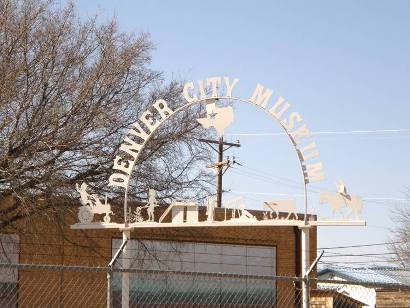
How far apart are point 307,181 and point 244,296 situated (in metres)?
12.4

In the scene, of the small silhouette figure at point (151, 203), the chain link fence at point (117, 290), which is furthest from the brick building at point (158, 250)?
the small silhouette figure at point (151, 203)

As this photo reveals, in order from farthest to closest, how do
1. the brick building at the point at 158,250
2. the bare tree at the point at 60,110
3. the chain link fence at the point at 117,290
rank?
the brick building at the point at 158,250 < the chain link fence at the point at 117,290 < the bare tree at the point at 60,110

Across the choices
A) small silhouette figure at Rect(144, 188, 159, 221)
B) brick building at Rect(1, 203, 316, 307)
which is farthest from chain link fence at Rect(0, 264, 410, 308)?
small silhouette figure at Rect(144, 188, 159, 221)

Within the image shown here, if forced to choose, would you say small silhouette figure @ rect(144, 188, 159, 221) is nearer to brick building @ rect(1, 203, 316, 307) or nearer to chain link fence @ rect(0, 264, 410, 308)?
brick building @ rect(1, 203, 316, 307)

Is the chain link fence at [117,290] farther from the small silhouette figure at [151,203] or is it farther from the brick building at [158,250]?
the small silhouette figure at [151,203]

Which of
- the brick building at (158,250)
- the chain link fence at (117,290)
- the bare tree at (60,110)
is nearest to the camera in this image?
the bare tree at (60,110)

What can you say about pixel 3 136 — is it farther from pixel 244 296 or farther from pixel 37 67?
pixel 244 296

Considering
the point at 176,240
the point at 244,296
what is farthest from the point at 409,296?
the point at 176,240

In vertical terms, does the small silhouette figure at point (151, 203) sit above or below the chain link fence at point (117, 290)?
above

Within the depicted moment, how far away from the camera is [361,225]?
17641 mm

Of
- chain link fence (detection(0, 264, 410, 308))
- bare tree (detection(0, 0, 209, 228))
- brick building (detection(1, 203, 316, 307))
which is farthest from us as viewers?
brick building (detection(1, 203, 316, 307))

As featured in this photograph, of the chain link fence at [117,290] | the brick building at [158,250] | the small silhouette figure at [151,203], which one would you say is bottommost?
the chain link fence at [117,290]

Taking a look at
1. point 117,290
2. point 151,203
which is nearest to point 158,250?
point 117,290

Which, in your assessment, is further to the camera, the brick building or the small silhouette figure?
the brick building
